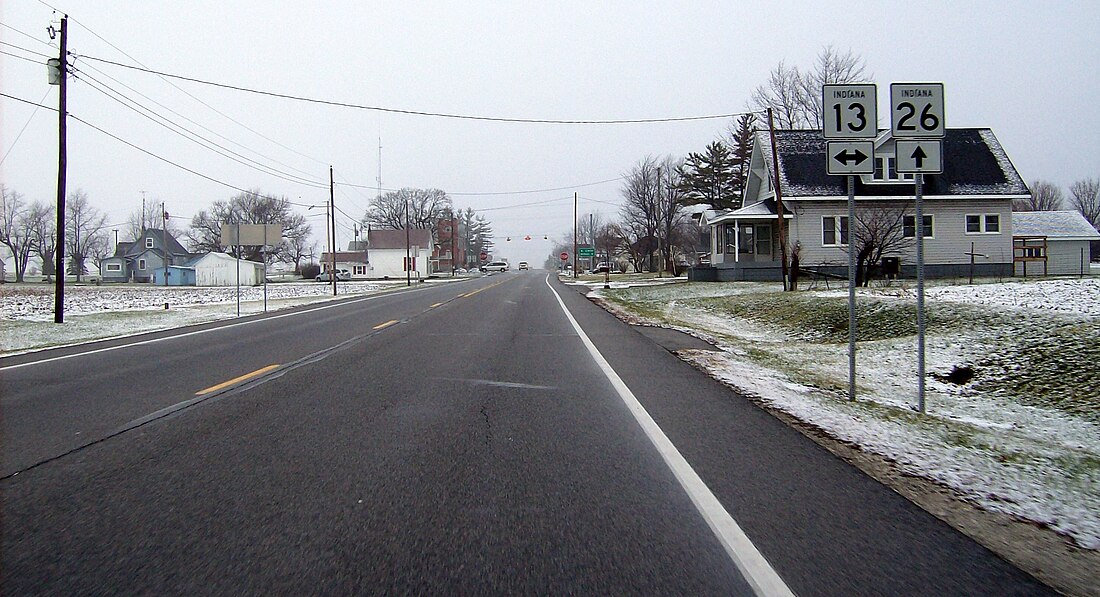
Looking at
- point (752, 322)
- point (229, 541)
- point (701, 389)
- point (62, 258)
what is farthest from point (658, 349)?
point (62, 258)

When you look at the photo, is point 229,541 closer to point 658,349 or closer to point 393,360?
point 393,360

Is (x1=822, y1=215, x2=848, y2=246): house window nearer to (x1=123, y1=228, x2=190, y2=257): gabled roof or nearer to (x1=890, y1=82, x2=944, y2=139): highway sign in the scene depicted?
(x1=890, y1=82, x2=944, y2=139): highway sign

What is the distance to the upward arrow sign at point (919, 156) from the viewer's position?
8.20m

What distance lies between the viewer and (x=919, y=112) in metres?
8.17

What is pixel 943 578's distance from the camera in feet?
12.7

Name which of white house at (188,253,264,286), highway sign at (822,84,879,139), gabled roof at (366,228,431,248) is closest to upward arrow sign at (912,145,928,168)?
highway sign at (822,84,879,139)

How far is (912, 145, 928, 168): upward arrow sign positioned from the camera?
26.9 ft

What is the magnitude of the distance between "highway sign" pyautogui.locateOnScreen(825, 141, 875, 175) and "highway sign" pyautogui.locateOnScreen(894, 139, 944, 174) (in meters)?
0.45

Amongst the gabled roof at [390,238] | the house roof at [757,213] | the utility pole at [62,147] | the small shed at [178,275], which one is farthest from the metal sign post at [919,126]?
the gabled roof at [390,238]

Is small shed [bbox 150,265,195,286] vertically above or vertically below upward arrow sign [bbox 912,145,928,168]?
above

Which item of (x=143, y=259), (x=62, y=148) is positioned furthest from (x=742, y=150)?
(x=143, y=259)

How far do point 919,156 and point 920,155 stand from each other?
0.6 inches

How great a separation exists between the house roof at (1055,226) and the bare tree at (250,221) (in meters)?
84.1

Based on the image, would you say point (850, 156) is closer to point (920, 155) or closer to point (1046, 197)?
point (920, 155)
